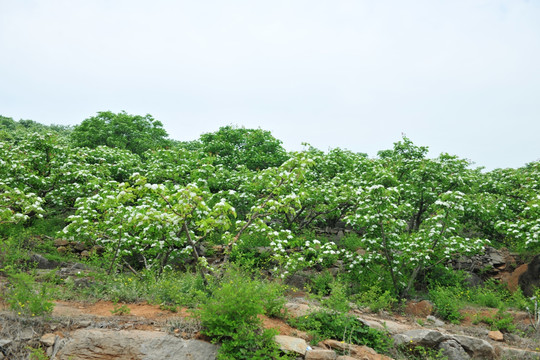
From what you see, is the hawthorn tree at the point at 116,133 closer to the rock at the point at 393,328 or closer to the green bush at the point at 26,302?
the green bush at the point at 26,302

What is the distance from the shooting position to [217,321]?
5.38m

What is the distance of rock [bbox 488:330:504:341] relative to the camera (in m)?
8.44

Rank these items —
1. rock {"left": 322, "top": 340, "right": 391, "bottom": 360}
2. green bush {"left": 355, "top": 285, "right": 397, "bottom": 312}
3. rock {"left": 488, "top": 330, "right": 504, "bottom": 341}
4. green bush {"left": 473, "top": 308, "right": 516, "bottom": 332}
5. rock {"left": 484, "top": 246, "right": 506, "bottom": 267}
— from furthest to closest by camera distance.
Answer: rock {"left": 484, "top": 246, "right": 506, "bottom": 267} → green bush {"left": 355, "top": 285, "right": 397, "bottom": 312} → green bush {"left": 473, "top": 308, "right": 516, "bottom": 332} → rock {"left": 488, "top": 330, "right": 504, "bottom": 341} → rock {"left": 322, "top": 340, "right": 391, "bottom": 360}

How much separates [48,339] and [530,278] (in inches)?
584

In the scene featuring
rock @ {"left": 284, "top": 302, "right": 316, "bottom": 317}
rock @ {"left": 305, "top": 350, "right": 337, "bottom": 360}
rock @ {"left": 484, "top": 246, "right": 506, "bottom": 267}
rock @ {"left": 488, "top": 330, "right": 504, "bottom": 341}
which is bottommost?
rock @ {"left": 488, "top": 330, "right": 504, "bottom": 341}

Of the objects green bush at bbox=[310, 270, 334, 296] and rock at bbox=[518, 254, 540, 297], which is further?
rock at bbox=[518, 254, 540, 297]

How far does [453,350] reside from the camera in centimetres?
673

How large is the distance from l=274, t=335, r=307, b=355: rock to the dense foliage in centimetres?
223

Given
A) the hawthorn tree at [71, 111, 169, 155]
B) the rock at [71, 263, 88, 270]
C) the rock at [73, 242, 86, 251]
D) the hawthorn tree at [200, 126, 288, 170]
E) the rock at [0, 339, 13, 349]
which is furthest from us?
the hawthorn tree at [71, 111, 169, 155]

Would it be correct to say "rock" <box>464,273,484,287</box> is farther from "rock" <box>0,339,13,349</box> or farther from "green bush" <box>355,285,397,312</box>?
"rock" <box>0,339,13,349</box>

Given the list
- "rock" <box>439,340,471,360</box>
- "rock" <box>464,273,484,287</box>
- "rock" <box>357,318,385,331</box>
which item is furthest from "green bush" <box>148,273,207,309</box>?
"rock" <box>464,273,484,287</box>

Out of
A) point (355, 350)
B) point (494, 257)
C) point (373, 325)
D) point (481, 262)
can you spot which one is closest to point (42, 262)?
point (355, 350)

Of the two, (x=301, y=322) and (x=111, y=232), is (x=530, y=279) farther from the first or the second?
(x=111, y=232)

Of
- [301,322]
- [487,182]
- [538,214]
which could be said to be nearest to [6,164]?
[301,322]
